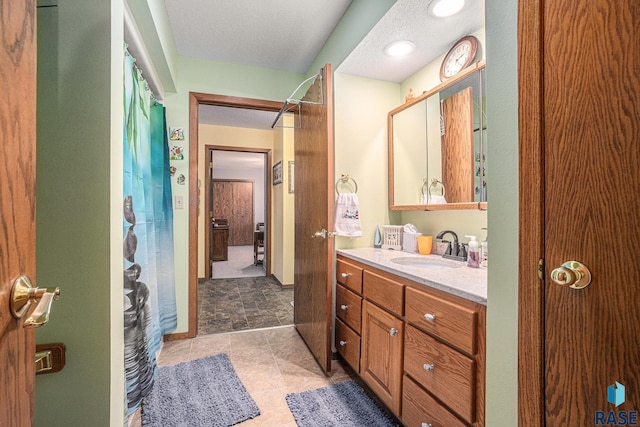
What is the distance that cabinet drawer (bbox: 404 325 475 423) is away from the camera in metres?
0.99

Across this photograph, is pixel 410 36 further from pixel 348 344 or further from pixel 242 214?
pixel 242 214

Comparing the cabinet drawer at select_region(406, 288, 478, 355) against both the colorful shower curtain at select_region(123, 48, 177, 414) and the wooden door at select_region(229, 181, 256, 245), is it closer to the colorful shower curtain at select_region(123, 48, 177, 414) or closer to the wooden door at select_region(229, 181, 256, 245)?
the colorful shower curtain at select_region(123, 48, 177, 414)

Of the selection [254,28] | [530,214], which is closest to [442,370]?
[530,214]

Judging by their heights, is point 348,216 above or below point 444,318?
above

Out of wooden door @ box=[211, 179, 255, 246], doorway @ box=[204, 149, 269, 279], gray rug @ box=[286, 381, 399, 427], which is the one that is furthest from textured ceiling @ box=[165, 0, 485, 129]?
wooden door @ box=[211, 179, 255, 246]

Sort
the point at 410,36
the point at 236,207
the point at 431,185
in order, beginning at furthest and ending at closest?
the point at 236,207 < the point at 431,185 < the point at 410,36

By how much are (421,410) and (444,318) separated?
0.45 m

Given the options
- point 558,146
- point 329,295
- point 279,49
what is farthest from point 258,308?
point 558,146

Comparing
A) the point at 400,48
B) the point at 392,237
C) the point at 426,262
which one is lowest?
the point at 426,262

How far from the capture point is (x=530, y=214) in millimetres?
742

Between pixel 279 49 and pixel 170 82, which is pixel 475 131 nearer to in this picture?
pixel 279 49

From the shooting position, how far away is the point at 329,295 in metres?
1.88

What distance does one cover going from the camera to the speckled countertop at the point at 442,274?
1012mm

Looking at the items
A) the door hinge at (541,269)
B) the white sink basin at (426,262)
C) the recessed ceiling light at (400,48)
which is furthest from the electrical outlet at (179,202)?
the door hinge at (541,269)
